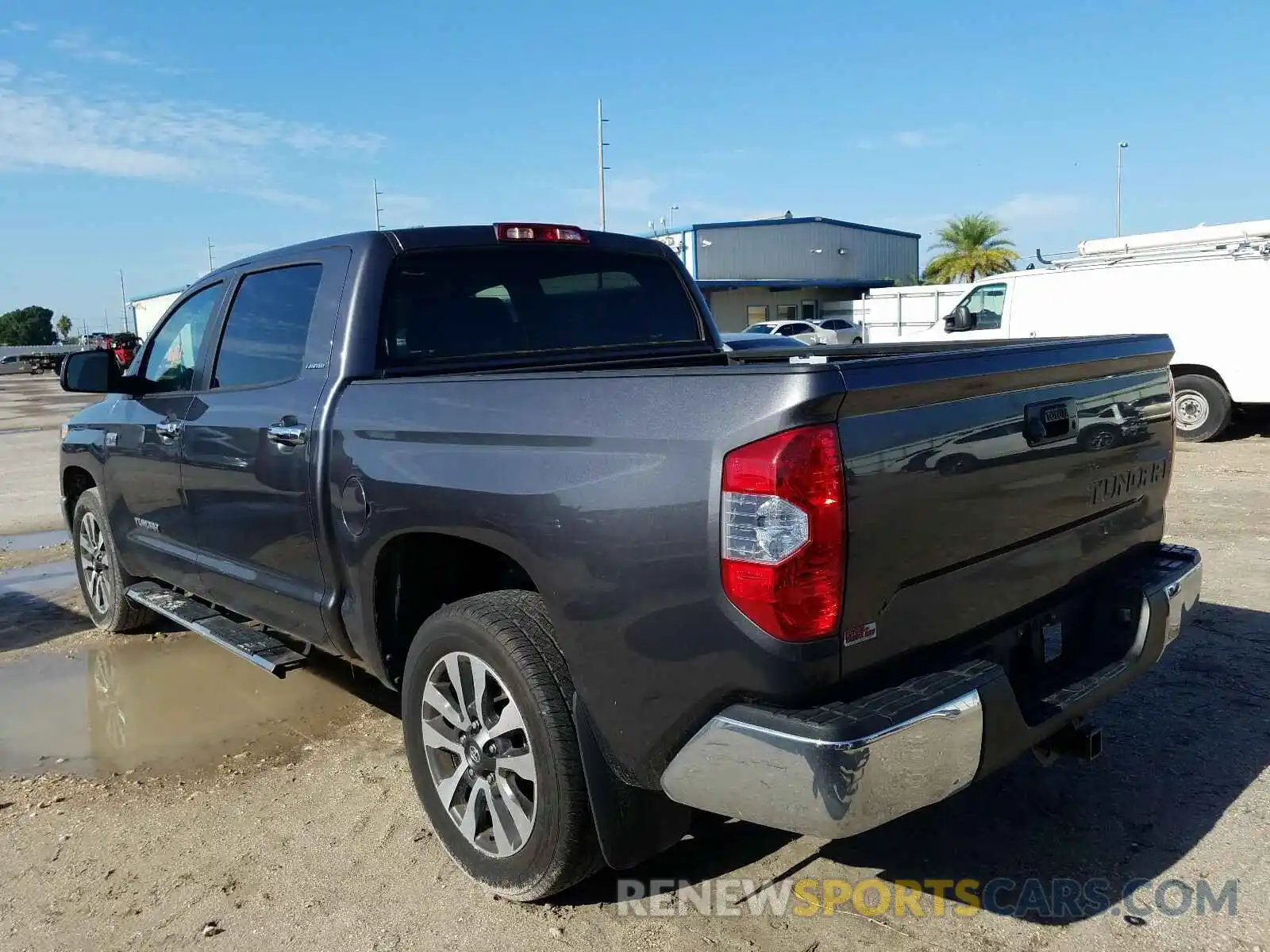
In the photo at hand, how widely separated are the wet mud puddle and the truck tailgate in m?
2.80

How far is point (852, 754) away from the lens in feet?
6.95

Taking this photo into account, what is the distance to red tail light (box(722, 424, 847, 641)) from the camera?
215 cm

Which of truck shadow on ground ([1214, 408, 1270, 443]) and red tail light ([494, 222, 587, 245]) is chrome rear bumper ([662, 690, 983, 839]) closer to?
red tail light ([494, 222, 587, 245])

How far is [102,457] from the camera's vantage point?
5.23m

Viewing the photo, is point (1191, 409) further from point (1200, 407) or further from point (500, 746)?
point (500, 746)

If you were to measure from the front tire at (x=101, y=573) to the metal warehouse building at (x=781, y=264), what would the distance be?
125ft

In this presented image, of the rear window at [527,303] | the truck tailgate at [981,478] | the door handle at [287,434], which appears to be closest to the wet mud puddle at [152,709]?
the door handle at [287,434]

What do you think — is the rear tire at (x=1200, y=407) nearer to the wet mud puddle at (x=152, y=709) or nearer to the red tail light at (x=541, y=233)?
the red tail light at (x=541, y=233)

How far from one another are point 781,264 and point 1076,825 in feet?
153

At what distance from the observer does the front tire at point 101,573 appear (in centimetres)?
540

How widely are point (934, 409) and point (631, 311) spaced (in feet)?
6.91

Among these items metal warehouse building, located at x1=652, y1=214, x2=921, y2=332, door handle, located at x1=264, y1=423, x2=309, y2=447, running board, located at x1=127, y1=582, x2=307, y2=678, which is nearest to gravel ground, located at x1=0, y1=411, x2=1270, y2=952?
running board, located at x1=127, y1=582, x2=307, y2=678

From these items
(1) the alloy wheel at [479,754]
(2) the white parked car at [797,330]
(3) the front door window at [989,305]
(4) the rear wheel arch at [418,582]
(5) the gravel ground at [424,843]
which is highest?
(2) the white parked car at [797,330]

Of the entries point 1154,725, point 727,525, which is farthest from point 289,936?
point 1154,725
